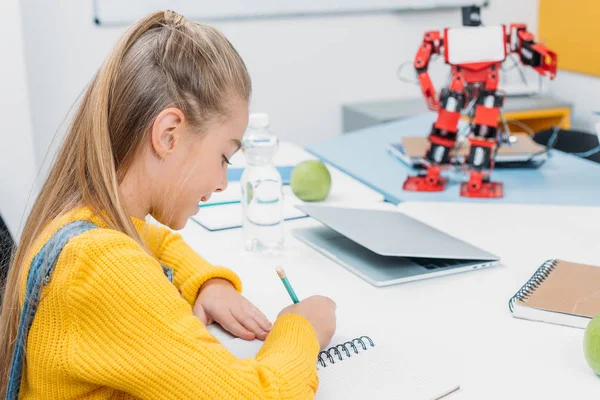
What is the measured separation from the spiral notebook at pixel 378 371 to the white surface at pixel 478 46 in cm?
90

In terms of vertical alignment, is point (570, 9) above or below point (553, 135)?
above

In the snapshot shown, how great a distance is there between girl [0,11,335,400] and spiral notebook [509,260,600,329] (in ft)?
0.91

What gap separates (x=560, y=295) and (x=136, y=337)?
61 centimetres

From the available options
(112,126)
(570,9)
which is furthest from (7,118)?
(570,9)

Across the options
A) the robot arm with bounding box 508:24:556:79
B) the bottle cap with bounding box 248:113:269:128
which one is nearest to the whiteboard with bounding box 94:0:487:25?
the robot arm with bounding box 508:24:556:79

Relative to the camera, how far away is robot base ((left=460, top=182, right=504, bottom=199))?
1.65 m

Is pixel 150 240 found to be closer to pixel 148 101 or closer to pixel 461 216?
pixel 148 101

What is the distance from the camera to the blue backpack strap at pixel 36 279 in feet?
2.53

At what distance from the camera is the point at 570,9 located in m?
3.21

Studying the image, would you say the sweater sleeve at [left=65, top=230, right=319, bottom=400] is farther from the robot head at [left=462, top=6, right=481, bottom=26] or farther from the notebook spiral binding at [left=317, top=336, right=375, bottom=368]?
the robot head at [left=462, top=6, right=481, bottom=26]

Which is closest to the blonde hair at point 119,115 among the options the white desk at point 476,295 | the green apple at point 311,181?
the white desk at point 476,295

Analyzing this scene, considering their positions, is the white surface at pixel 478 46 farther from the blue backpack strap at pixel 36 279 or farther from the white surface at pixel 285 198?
the blue backpack strap at pixel 36 279

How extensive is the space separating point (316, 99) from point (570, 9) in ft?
3.74

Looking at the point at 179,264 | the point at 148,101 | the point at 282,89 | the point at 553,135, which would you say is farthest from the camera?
the point at 282,89
